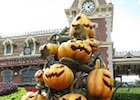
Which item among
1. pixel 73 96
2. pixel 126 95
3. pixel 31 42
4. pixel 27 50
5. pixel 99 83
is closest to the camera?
pixel 73 96

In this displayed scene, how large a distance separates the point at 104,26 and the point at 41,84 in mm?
18954

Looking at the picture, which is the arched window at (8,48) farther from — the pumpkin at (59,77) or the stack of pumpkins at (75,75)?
the pumpkin at (59,77)

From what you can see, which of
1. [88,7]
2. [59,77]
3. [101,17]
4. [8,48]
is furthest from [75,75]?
[8,48]

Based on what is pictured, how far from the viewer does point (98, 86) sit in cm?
346

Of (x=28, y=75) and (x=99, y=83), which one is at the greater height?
(x=99, y=83)

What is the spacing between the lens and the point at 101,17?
2242 cm

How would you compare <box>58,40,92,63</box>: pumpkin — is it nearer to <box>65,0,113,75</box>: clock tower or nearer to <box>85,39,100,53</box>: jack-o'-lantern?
<box>85,39,100,53</box>: jack-o'-lantern

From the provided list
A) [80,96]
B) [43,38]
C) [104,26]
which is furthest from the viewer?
[43,38]

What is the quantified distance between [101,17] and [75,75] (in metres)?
19.2

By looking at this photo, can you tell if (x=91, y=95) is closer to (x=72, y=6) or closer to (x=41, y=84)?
(x=41, y=84)

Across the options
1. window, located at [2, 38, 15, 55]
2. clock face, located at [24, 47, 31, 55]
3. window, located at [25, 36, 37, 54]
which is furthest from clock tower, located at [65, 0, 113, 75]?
window, located at [2, 38, 15, 55]

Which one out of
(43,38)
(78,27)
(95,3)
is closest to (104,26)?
(95,3)

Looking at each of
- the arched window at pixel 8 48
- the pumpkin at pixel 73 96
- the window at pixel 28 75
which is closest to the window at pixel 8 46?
the arched window at pixel 8 48

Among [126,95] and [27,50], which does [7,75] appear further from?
[126,95]
